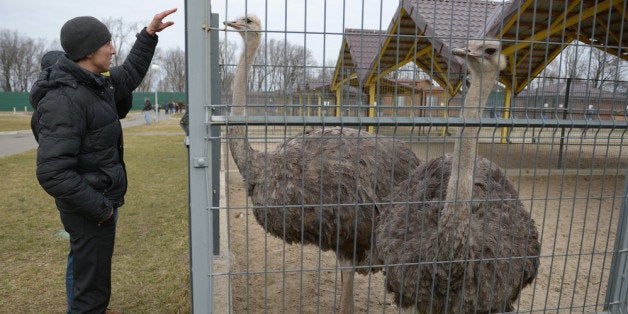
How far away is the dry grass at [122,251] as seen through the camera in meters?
3.45

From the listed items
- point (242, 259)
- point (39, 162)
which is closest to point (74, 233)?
point (39, 162)

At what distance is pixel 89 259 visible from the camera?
247 centimetres

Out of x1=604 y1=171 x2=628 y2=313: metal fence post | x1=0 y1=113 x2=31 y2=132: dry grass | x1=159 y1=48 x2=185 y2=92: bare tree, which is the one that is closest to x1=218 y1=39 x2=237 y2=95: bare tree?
x1=604 y1=171 x2=628 y2=313: metal fence post

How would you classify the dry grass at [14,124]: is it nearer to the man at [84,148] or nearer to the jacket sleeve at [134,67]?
the jacket sleeve at [134,67]

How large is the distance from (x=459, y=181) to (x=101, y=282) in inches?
76.6

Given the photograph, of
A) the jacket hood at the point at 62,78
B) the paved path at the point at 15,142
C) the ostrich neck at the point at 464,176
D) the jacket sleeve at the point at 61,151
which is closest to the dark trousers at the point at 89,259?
the jacket sleeve at the point at 61,151

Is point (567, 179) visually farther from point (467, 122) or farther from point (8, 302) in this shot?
point (8, 302)

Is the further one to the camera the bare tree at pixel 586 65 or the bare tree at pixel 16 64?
the bare tree at pixel 16 64

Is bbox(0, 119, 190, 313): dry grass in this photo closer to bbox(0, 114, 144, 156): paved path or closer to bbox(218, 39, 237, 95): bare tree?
bbox(218, 39, 237, 95): bare tree

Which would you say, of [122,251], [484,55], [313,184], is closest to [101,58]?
[313,184]

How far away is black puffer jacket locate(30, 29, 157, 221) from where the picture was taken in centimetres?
214

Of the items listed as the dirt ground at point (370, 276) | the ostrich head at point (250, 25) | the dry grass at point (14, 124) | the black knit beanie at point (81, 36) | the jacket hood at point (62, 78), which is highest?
the ostrich head at point (250, 25)

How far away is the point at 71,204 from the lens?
223 cm

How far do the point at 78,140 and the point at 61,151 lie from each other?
0.34ft
